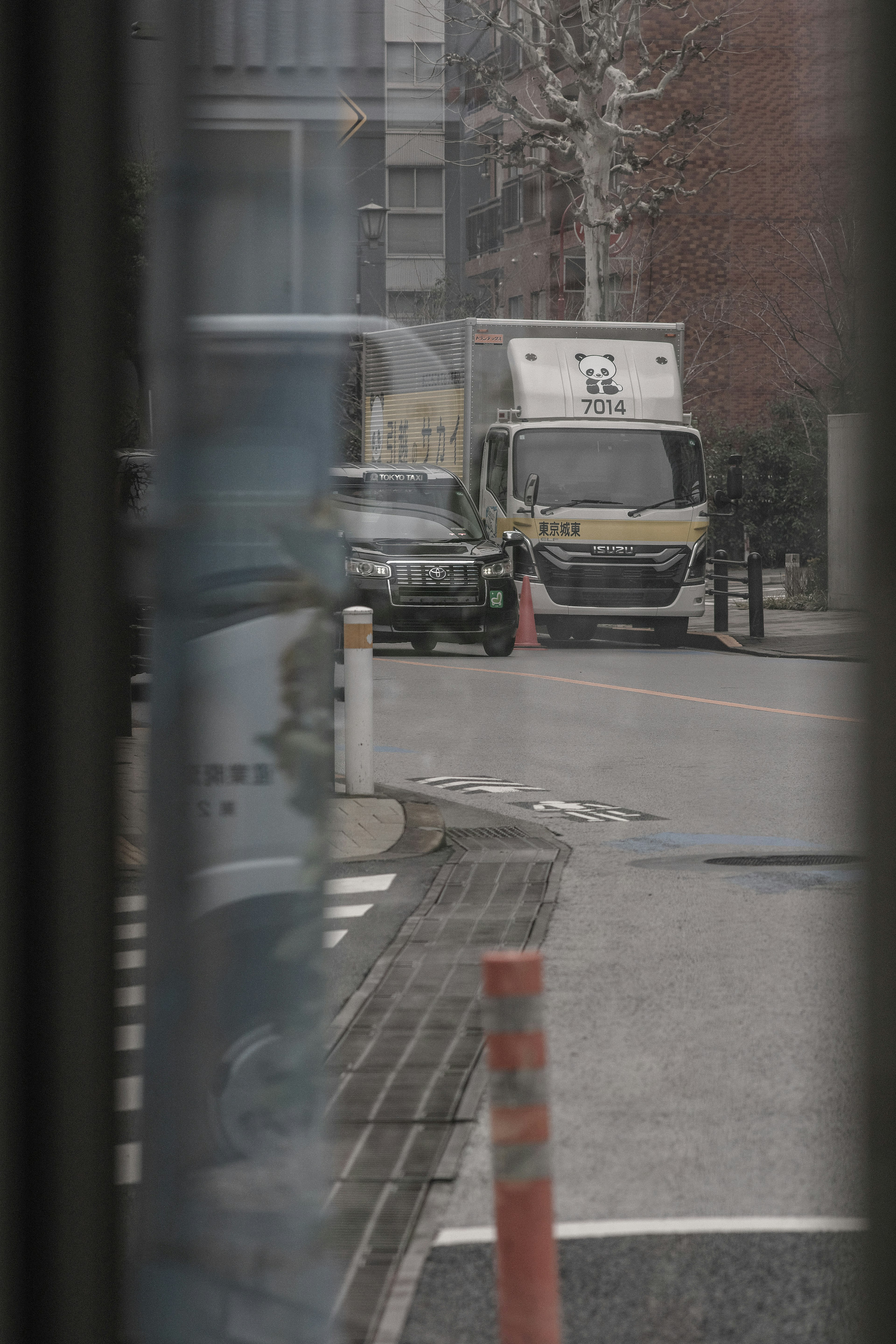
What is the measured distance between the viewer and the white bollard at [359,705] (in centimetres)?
823

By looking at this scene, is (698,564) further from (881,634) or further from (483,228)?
(881,634)

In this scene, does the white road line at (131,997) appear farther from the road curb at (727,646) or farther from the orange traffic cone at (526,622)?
the orange traffic cone at (526,622)

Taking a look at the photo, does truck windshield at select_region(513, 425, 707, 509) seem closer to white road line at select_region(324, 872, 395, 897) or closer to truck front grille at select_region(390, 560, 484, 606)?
truck front grille at select_region(390, 560, 484, 606)

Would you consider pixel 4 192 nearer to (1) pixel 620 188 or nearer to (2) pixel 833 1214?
(2) pixel 833 1214

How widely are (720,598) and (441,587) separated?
4.66 meters

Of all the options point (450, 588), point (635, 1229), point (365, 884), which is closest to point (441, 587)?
point (450, 588)

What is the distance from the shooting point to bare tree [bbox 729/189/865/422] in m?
1.10

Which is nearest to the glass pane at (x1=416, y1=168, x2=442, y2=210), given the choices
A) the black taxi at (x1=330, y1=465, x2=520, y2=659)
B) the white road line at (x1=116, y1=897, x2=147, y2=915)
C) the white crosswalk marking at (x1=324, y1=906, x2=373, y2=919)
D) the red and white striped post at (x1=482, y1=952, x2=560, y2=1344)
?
the white road line at (x1=116, y1=897, x2=147, y2=915)

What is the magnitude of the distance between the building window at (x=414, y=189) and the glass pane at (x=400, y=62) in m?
0.06

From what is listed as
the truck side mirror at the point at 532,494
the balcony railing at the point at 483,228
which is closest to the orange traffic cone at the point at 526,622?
the truck side mirror at the point at 532,494

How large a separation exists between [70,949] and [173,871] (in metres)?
0.09

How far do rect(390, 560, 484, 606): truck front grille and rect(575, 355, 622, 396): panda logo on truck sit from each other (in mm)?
2846

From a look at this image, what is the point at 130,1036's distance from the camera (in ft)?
4.42

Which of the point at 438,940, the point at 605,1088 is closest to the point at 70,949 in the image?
the point at 605,1088
